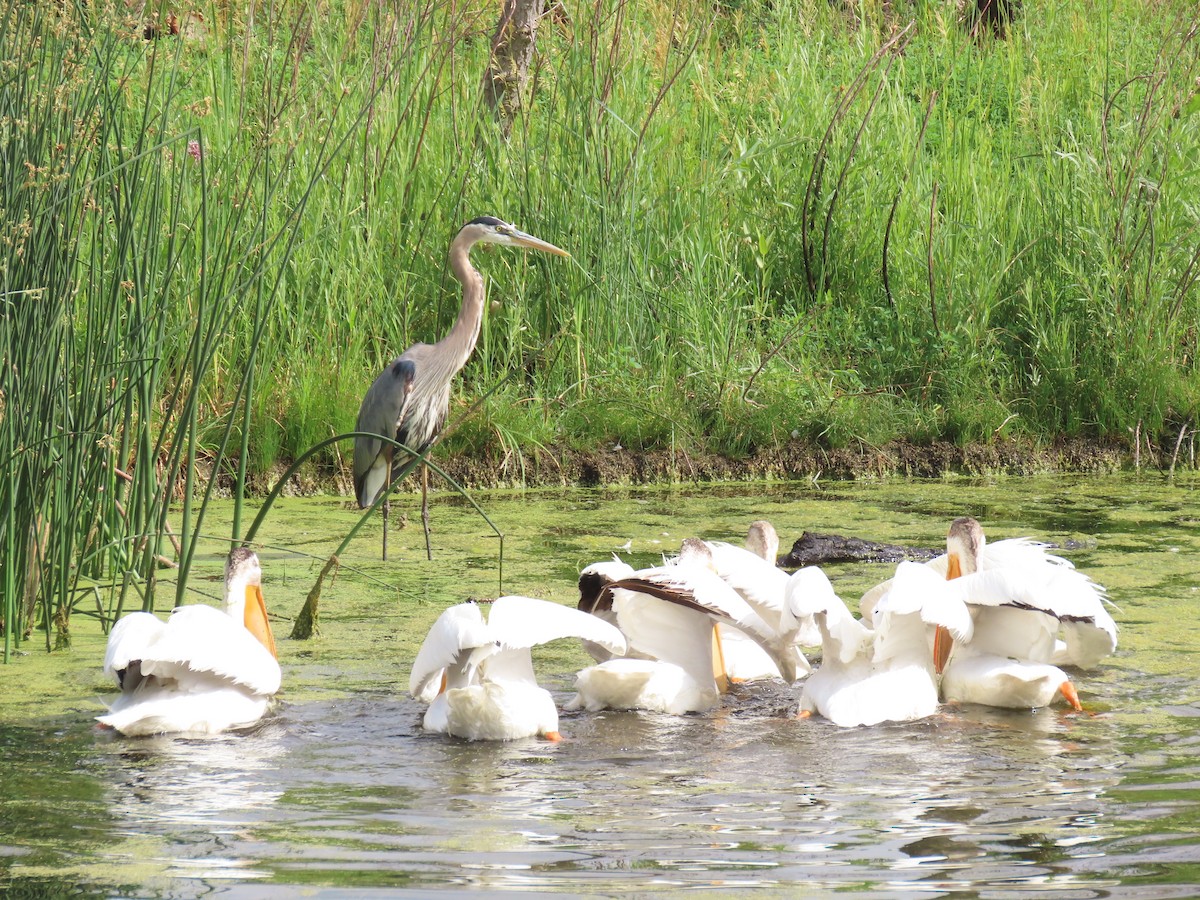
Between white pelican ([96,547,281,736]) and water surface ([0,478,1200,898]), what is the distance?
0.20 ft

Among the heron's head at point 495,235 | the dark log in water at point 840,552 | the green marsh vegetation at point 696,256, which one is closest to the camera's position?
the dark log in water at point 840,552

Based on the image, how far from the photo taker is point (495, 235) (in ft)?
22.6

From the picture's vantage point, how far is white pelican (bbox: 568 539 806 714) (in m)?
4.07

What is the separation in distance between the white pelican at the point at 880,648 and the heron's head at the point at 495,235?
10.2 feet

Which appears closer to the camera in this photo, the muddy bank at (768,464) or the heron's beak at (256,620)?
the heron's beak at (256,620)

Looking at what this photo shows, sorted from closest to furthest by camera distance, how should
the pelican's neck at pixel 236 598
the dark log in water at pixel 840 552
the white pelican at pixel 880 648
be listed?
the white pelican at pixel 880 648 < the pelican's neck at pixel 236 598 < the dark log in water at pixel 840 552

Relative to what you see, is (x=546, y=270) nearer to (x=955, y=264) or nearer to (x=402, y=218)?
(x=402, y=218)

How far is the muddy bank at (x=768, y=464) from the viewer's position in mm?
7148

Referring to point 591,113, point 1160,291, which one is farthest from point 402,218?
point 1160,291

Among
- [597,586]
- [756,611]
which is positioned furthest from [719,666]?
[597,586]

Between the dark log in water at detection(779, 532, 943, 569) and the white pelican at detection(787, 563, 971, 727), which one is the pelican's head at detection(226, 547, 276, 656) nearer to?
the white pelican at detection(787, 563, 971, 727)

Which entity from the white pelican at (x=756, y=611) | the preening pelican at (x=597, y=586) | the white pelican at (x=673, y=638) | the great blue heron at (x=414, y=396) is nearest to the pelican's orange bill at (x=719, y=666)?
the white pelican at (x=673, y=638)

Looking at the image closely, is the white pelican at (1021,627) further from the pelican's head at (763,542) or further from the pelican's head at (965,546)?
the pelican's head at (763,542)

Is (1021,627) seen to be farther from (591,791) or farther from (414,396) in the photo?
(414,396)
